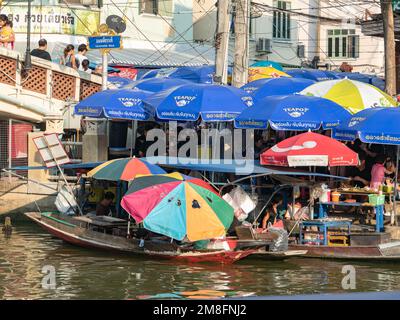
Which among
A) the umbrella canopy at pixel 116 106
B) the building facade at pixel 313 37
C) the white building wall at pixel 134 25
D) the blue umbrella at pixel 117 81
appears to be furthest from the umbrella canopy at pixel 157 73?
the building facade at pixel 313 37

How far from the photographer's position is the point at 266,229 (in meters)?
19.4

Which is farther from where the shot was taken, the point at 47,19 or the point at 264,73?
the point at 47,19

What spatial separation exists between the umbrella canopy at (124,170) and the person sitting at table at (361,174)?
4.30 metres

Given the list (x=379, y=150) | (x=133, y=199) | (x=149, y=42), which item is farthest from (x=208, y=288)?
(x=149, y=42)

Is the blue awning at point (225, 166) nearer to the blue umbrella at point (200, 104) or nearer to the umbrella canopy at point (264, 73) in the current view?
the blue umbrella at point (200, 104)

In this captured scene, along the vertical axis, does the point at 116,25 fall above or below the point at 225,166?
above

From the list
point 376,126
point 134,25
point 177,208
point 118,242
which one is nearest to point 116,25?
point 134,25

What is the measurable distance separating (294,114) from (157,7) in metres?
19.7

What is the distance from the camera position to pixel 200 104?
21.3 meters

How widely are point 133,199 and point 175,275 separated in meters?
1.68

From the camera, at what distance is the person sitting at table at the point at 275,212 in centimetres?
2023

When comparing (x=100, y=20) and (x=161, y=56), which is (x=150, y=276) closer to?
(x=100, y=20)

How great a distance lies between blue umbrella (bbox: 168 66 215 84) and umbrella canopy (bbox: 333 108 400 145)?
9.87 metres

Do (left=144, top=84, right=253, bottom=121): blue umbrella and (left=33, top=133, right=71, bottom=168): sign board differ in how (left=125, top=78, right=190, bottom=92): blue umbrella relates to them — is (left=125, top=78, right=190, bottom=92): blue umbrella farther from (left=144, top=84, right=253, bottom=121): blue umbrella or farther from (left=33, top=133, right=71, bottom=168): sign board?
(left=33, top=133, right=71, bottom=168): sign board
